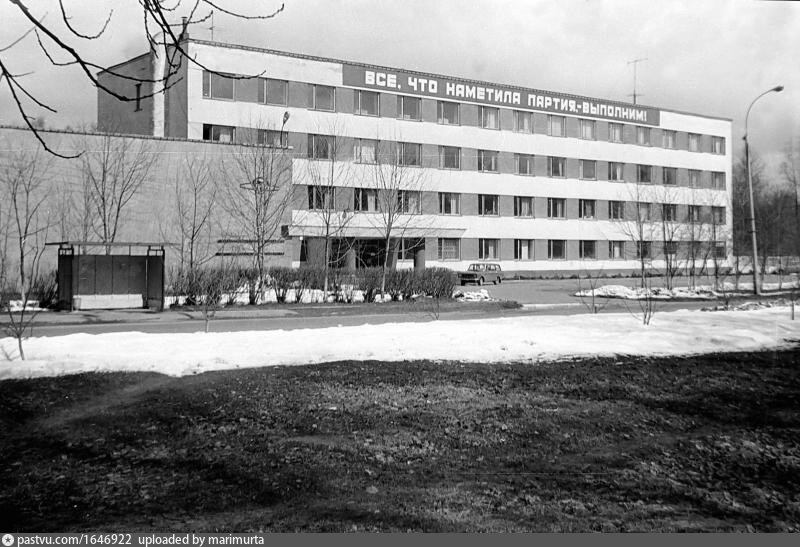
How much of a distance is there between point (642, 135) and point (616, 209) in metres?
6.81

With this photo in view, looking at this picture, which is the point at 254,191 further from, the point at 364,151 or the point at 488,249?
the point at 488,249

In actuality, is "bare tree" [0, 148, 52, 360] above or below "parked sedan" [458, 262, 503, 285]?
above

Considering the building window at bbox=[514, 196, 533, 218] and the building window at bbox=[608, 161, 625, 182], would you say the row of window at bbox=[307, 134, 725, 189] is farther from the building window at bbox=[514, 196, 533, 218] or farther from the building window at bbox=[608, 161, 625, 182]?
the building window at bbox=[514, 196, 533, 218]

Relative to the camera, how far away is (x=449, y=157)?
168ft

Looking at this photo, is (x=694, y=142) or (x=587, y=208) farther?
(x=694, y=142)

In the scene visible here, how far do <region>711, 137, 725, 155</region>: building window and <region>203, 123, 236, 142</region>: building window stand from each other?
140 feet

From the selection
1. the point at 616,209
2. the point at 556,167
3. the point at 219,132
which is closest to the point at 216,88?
the point at 219,132

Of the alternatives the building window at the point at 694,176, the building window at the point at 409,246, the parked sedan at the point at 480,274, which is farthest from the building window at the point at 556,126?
the building window at the point at 409,246

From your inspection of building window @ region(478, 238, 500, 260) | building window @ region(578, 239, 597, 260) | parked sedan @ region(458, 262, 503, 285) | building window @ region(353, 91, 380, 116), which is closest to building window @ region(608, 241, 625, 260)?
building window @ region(578, 239, 597, 260)

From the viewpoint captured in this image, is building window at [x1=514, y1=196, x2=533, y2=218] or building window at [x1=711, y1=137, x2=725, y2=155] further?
building window at [x1=711, y1=137, x2=725, y2=155]

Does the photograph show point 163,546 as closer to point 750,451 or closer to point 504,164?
point 750,451

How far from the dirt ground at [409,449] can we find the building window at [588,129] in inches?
1983

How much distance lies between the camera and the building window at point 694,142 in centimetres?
6203

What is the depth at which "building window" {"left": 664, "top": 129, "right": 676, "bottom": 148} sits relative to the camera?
6103cm
